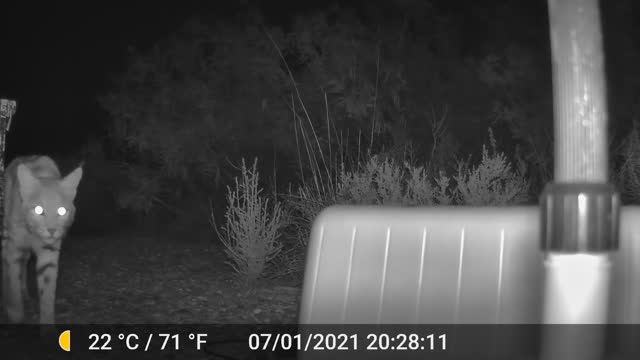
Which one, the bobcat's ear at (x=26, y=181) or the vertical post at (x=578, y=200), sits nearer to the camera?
the vertical post at (x=578, y=200)

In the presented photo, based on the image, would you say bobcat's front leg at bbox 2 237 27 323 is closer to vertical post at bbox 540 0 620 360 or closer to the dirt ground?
the dirt ground

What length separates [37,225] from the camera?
409cm

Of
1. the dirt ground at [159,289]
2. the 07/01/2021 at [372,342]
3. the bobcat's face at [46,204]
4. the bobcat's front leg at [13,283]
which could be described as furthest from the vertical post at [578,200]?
the bobcat's front leg at [13,283]

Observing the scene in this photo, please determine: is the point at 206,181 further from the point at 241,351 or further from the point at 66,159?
the point at 241,351

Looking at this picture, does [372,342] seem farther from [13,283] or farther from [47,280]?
[13,283]

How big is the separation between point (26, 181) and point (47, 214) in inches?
8.6

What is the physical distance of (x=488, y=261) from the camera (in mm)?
1965

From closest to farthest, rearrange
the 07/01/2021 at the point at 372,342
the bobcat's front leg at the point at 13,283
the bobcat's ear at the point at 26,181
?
→ the 07/01/2021 at the point at 372,342 → the bobcat's ear at the point at 26,181 → the bobcat's front leg at the point at 13,283

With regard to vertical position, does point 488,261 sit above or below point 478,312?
above

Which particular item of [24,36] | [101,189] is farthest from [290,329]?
[24,36]

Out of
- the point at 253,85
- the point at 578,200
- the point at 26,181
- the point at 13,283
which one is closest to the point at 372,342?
the point at 578,200

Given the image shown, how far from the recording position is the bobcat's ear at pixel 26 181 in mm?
4059

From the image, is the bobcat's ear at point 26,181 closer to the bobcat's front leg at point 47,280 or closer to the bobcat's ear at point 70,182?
the bobcat's ear at point 70,182

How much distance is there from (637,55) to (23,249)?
299 inches
